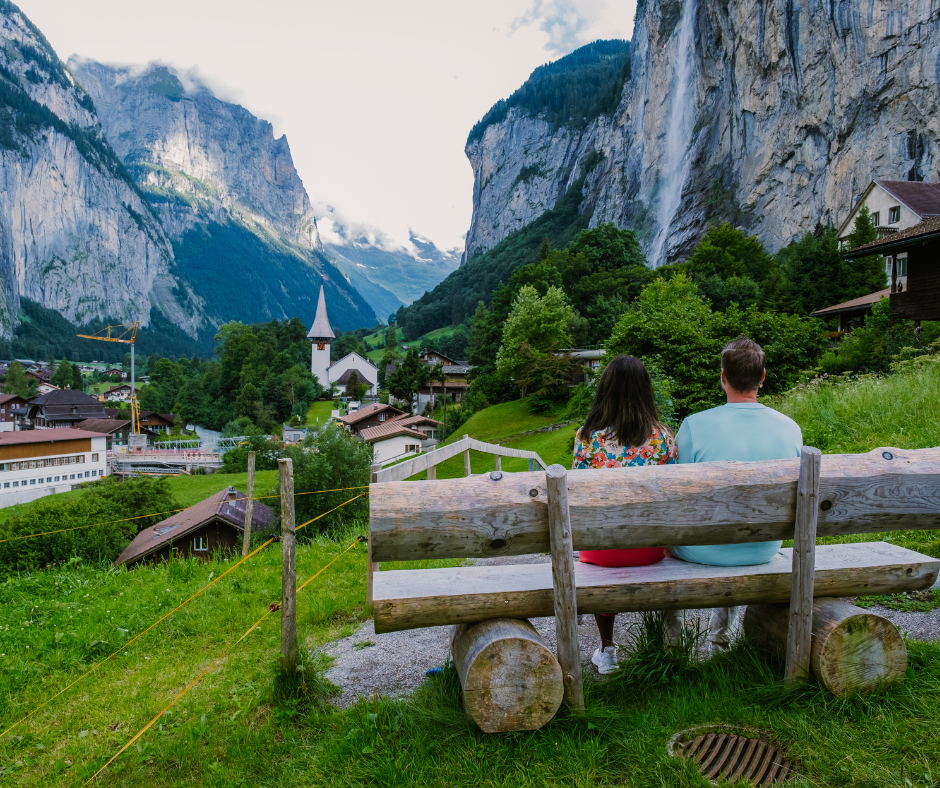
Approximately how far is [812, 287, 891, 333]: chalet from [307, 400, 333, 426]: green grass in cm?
6341

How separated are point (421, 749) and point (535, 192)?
174 meters

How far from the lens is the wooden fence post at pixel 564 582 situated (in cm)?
281

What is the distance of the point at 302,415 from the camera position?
86.5 metres

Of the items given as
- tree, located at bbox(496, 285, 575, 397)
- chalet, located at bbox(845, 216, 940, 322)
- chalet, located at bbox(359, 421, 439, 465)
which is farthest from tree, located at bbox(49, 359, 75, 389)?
chalet, located at bbox(845, 216, 940, 322)

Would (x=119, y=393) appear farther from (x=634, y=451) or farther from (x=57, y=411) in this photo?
(x=634, y=451)

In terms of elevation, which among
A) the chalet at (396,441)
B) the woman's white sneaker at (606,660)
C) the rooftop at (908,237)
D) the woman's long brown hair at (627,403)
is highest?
the rooftop at (908,237)

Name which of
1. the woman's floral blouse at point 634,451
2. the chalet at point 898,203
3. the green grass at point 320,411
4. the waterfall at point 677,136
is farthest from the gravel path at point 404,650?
the green grass at point 320,411

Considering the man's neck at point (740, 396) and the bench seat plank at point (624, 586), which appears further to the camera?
the man's neck at point (740, 396)

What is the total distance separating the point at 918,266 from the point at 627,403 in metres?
21.4

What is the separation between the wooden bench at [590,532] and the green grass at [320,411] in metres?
81.4

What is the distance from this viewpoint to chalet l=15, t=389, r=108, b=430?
279 ft

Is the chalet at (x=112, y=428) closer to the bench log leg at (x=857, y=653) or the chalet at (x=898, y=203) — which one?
the chalet at (x=898, y=203)

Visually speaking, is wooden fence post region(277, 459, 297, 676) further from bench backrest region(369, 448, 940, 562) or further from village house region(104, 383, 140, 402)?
village house region(104, 383, 140, 402)

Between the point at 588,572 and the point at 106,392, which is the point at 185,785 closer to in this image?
the point at 588,572
